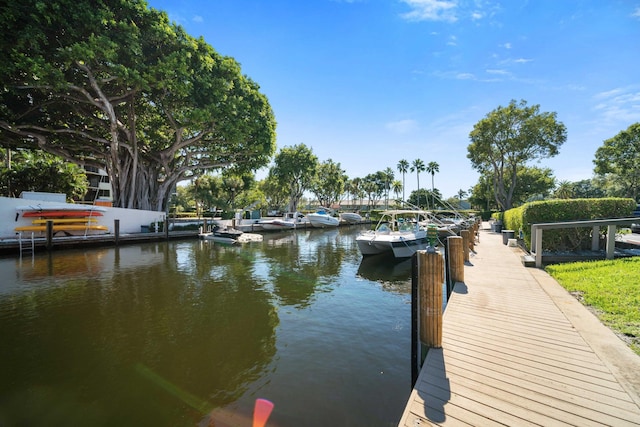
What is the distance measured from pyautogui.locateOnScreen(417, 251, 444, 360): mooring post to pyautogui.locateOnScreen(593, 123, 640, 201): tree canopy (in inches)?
2130

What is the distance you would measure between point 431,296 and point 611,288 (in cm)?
592

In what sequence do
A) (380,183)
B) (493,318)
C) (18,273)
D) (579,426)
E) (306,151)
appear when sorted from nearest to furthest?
(579,426) → (493,318) → (18,273) → (306,151) → (380,183)

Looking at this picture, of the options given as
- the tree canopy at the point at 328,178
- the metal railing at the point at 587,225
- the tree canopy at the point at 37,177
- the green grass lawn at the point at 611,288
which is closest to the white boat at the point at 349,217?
the tree canopy at the point at 328,178

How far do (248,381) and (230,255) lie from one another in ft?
48.4

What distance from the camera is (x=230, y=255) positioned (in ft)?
62.2

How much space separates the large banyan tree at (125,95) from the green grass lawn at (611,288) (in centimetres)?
2493

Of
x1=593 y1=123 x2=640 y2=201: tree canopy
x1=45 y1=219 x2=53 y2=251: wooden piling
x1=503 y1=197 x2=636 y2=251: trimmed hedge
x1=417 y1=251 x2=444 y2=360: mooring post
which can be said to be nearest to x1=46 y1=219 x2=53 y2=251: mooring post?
x1=45 y1=219 x2=53 y2=251: wooden piling

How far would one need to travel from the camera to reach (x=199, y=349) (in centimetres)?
611

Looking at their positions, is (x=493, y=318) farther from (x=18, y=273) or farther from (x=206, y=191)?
(x=206, y=191)

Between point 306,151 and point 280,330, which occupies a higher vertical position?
point 306,151

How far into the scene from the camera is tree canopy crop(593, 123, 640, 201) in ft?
129

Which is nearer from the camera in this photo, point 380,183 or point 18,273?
point 18,273

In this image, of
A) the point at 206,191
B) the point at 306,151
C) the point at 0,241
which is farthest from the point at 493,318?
the point at 206,191

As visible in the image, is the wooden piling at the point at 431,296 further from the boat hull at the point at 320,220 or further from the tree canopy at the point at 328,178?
the tree canopy at the point at 328,178
